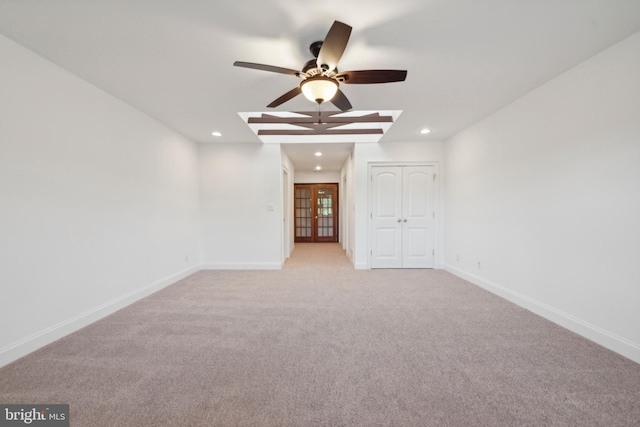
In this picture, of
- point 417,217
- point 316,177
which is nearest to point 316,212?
point 316,177

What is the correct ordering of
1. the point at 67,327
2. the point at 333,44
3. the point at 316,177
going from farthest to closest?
the point at 316,177 < the point at 67,327 < the point at 333,44

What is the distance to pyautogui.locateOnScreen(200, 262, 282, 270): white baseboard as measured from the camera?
15.9 feet

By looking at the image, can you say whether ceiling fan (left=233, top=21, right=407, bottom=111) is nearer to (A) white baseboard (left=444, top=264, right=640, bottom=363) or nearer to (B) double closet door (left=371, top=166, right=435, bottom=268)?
(A) white baseboard (left=444, top=264, right=640, bottom=363)

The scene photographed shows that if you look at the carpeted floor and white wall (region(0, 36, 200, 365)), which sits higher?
white wall (region(0, 36, 200, 365))

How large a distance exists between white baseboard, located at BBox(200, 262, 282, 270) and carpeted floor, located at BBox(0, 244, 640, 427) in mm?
1821

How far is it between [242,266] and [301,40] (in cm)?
396

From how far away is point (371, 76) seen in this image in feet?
6.43

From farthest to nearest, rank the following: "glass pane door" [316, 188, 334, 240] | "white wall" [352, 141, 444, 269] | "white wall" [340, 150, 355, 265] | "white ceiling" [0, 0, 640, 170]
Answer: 1. "glass pane door" [316, 188, 334, 240]
2. "white wall" [340, 150, 355, 265]
3. "white wall" [352, 141, 444, 269]
4. "white ceiling" [0, 0, 640, 170]

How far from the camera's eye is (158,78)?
2.49 metres

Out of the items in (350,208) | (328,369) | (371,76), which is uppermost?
(371,76)

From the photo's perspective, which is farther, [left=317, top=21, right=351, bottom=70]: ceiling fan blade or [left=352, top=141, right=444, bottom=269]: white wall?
[left=352, top=141, right=444, bottom=269]: white wall

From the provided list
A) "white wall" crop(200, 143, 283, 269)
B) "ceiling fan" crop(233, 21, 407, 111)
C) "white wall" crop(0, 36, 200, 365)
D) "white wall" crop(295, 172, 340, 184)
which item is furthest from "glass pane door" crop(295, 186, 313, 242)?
"ceiling fan" crop(233, 21, 407, 111)

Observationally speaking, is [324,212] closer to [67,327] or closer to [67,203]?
[67,203]

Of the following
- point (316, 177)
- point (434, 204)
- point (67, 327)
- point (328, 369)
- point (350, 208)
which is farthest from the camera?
point (316, 177)
